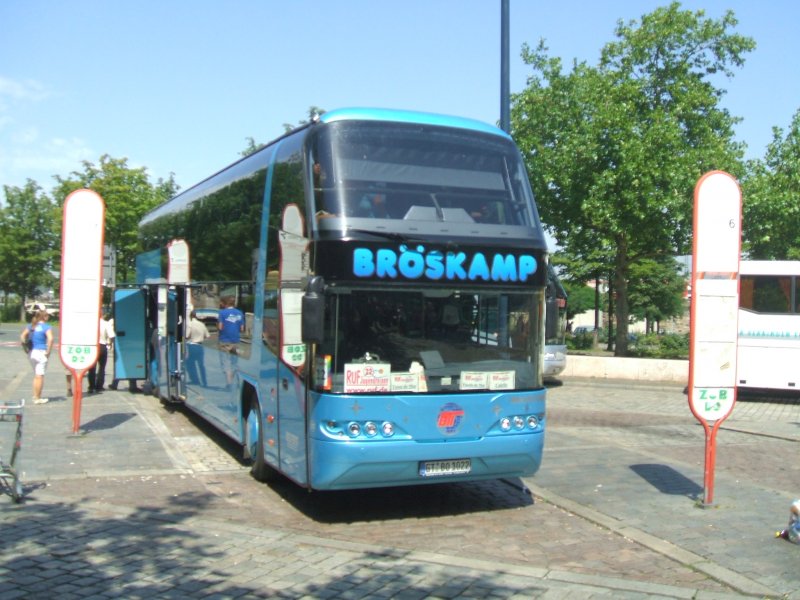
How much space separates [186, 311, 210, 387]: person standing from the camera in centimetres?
1251

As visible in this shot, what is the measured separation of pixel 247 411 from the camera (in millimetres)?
10172

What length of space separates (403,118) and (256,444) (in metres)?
3.95

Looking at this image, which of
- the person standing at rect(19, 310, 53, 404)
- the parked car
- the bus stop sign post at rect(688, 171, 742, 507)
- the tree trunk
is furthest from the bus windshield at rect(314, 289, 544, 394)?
the tree trunk

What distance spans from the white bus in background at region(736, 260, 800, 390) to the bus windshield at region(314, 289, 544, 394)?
13.9m

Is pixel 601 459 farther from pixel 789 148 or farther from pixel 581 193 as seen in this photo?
pixel 789 148

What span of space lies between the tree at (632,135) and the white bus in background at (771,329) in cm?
317

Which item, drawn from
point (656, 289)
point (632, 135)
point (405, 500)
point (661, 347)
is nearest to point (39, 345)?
point (405, 500)

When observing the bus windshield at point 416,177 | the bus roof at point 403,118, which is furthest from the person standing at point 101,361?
the bus windshield at point 416,177

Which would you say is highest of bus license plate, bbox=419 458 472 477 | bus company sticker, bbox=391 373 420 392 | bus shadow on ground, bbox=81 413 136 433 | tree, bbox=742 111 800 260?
tree, bbox=742 111 800 260

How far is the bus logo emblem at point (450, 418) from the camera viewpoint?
25.6 feet

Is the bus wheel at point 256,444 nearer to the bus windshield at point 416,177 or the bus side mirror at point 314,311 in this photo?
the bus side mirror at point 314,311

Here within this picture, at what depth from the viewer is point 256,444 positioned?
31.7 feet

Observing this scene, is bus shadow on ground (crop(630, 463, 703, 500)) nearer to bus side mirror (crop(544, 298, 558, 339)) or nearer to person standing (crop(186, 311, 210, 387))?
bus side mirror (crop(544, 298, 558, 339))

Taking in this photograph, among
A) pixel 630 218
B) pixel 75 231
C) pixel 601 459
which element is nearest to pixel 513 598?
pixel 601 459
